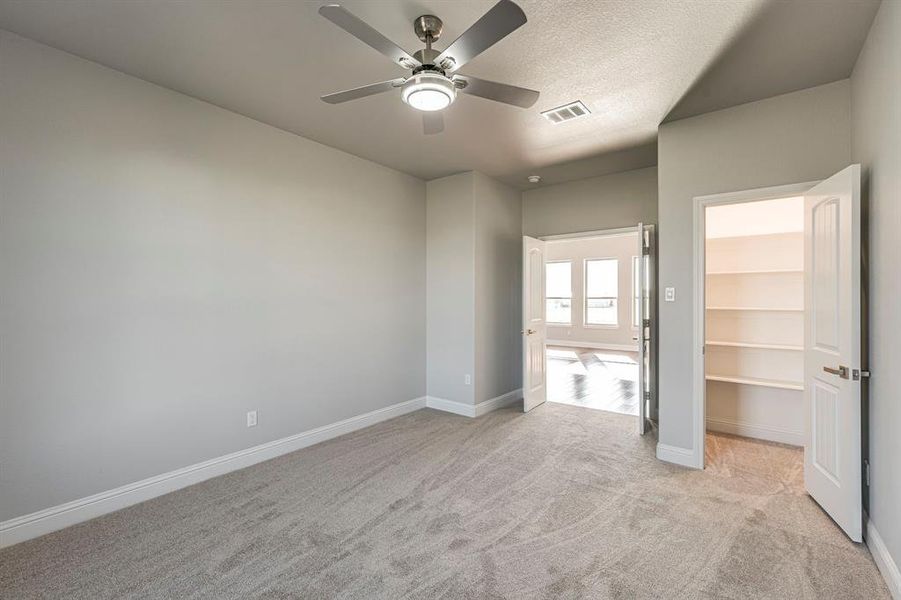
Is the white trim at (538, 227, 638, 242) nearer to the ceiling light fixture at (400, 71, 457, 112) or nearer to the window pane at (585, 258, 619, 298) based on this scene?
the ceiling light fixture at (400, 71, 457, 112)

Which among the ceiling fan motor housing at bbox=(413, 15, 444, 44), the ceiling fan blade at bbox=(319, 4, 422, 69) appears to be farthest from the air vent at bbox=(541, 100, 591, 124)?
the ceiling fan blade at bbox=(319, 4, 422, 69)

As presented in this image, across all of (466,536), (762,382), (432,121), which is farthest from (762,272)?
(466,536)

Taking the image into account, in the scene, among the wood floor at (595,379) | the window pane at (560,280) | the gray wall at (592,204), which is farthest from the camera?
the window pane at (560,280)

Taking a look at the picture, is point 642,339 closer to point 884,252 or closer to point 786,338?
point 786,338

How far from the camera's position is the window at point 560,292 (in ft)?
34.7

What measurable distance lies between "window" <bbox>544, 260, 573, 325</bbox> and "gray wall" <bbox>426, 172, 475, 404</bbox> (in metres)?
6.12

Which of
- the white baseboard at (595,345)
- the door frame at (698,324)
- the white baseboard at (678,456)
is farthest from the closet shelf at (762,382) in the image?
the white baseboard at (595,345)

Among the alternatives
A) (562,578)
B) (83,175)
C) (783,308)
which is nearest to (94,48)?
(83,175)

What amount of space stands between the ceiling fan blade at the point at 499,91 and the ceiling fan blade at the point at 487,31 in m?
0.16

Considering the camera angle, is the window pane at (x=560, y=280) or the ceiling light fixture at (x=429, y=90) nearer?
the ceiling light fixture at (x=429, y=90)

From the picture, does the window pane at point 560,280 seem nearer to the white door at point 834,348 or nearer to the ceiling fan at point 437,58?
the white door at point 834,348

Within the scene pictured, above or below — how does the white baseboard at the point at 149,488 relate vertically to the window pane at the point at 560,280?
below

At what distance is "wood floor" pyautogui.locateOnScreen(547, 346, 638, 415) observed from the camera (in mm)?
5164

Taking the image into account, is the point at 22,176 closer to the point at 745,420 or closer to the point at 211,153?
the point at 211,153
